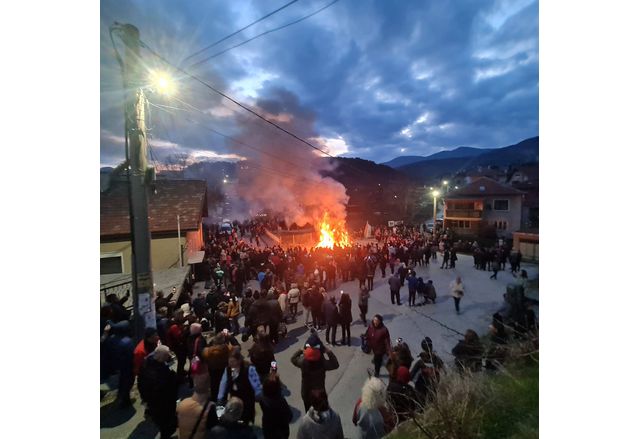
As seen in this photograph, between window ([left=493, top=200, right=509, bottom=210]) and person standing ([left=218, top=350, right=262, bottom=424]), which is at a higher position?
window ([left=493, top=200, right=509, bottom=210])

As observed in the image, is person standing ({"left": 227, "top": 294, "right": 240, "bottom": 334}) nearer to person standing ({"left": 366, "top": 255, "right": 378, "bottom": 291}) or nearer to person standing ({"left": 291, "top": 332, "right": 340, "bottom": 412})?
person standing ({"left": 291, "top": 332, "right": 340, "bottom": 412})

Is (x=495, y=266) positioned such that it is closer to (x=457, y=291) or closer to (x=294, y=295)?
(x=457, y=291)

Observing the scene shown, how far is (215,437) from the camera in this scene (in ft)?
7.97

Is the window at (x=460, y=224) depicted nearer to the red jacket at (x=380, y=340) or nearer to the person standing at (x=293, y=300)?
the red jacket at (x=380, y=340)

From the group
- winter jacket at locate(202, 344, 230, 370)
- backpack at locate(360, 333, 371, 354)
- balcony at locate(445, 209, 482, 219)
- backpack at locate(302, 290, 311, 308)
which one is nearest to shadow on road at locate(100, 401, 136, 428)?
winter jacket at locate(202, 344, 230, 370)

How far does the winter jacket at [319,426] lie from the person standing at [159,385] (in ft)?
4.58

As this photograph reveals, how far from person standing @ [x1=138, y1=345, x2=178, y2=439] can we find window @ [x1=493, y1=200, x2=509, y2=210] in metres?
5.10

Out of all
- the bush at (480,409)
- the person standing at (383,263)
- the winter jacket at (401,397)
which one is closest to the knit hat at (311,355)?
the winter jacket at (401,397)

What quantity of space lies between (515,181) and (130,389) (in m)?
6.17

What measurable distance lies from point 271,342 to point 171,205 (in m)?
2.59

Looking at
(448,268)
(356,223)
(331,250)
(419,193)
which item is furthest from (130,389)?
(419,193)

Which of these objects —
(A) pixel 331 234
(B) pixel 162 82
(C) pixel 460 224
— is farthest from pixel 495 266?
(B) pixel 162 82

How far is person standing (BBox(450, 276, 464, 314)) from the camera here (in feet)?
14.8
